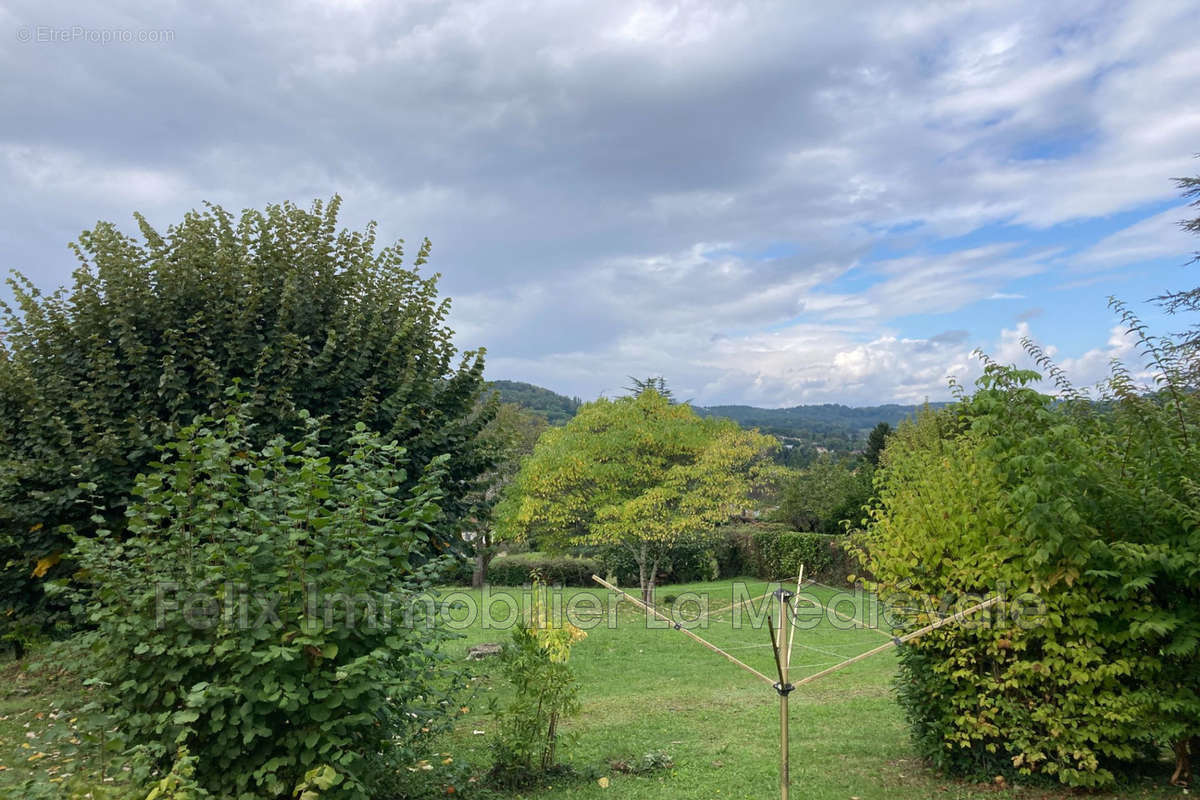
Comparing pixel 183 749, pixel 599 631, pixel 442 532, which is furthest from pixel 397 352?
pixel 599 631

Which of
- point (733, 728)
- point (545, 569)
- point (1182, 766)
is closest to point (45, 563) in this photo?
point (733, 728)

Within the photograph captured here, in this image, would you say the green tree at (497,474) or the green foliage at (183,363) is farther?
the green tree at (497,474)

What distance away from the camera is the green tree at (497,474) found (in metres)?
11.0

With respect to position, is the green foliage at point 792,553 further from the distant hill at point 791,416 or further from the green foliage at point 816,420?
the green foliage at point 816,420

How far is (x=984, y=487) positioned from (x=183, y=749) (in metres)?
6.03

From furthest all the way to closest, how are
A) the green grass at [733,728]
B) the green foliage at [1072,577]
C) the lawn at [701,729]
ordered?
the green grass at [733,728], the lawn at [701,729], the green foliage at [1072,577]

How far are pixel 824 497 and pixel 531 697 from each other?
27.3 m

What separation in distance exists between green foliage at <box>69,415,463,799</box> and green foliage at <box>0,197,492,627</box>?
3.22 m

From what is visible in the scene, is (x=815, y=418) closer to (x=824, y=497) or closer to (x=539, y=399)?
(x=539, y=399)

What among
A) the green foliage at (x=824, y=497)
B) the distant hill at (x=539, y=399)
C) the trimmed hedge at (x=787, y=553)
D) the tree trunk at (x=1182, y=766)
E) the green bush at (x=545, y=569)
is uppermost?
the distant hill at (x=539, y=399)

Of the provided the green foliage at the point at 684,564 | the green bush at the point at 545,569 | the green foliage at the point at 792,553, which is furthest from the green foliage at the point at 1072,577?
the green bush at the point at 545,569

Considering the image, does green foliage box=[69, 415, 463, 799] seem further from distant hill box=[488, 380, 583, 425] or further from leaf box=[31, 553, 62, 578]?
distant hill box=[488, 380, 583, 425]

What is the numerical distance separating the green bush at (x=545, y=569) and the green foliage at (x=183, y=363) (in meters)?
22.4

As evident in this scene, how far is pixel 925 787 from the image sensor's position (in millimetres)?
6336
